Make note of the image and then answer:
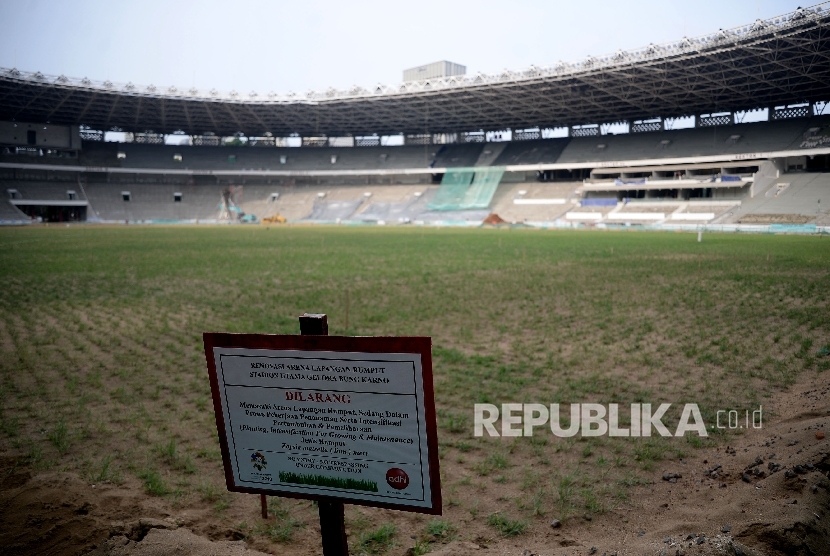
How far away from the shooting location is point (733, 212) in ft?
170

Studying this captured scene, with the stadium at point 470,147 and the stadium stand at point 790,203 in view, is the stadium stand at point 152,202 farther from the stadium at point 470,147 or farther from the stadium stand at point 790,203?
the stadium stand at point 790,203

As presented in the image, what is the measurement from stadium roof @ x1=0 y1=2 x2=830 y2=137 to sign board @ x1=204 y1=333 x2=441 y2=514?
48.7 meters

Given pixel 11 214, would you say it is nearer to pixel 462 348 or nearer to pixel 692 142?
pixel 462 348

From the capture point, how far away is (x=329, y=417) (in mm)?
2664

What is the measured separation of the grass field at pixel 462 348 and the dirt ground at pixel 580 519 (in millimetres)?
247

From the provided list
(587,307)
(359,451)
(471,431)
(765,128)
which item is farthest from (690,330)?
(765,128)

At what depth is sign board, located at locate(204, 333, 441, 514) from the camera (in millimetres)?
2506

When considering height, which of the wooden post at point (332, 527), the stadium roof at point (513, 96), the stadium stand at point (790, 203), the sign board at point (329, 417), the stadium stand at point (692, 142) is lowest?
the stadium stand at point (790, 203)

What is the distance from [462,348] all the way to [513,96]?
188 ft

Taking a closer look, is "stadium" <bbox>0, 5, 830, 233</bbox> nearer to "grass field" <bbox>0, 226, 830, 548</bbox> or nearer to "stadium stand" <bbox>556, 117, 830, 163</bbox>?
"stadium stand" <bbox>556, 117, 830, 163</bbox>

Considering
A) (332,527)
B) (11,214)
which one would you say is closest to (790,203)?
(332,527)

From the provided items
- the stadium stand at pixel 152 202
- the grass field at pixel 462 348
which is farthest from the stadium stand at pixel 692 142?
the stadium stand at pixel 152 202

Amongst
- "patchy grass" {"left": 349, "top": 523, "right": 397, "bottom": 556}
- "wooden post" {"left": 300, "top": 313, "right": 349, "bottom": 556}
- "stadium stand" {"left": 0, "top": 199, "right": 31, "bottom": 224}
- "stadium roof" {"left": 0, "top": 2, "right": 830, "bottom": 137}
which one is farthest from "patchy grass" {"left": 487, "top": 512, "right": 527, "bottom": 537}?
"stadium stand" {"left": 0, "top": 199, "right": 31, "bottom": 224}

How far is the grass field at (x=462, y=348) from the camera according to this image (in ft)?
17.9
